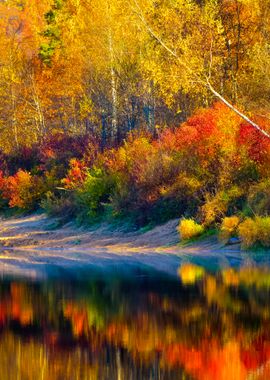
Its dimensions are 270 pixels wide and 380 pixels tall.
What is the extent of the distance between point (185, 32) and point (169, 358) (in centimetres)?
1865

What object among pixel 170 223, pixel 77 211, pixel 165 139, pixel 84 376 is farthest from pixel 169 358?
pixel 77 211

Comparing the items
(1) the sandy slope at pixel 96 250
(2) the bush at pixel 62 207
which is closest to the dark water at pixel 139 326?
(1) the sandy slope at pixel 96 250

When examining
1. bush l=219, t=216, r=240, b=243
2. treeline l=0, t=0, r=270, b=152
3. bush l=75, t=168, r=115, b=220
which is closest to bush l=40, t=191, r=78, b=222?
bush l=75, t=168, r=115, b=220

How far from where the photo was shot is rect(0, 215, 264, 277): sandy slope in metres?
27.9

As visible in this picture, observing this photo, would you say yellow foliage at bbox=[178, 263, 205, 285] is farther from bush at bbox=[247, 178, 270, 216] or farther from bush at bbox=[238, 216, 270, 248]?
bush at bbox=[247, 178, 270, 216]

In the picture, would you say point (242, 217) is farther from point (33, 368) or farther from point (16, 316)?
point (33, 368)

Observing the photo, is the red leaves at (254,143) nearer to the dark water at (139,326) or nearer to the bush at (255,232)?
the bush at (255,232)

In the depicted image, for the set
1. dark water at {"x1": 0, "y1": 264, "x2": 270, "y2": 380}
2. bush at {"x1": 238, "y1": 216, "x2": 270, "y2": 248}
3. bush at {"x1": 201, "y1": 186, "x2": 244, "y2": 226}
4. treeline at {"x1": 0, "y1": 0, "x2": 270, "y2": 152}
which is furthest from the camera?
bush at {"x1": 201, "y1": 186, "x2": 244, "y2": 226}

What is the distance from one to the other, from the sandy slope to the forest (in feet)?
2.17

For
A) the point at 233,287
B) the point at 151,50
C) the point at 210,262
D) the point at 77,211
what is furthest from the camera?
the point at 77,211

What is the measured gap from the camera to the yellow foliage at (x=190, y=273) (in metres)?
23.3

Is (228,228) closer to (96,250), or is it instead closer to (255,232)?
(255,232)

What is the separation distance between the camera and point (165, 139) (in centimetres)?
3547

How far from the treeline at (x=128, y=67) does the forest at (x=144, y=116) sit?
7 cm
